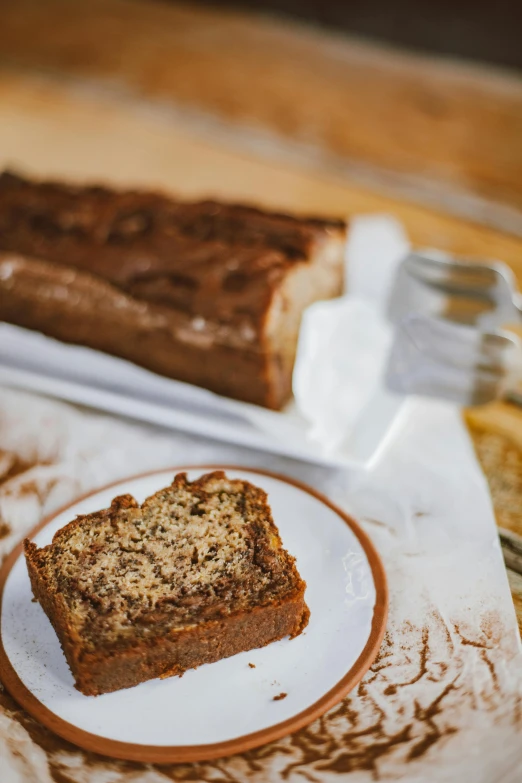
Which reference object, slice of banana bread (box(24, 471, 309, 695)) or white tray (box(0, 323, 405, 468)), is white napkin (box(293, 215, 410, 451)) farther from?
slice of banana bread (box(24, 471, 309, 695))

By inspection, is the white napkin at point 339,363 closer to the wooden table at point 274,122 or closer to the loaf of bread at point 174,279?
the loaf of bread at point 174,279

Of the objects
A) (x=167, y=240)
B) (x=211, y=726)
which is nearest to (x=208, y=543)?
(x=211, y=726)

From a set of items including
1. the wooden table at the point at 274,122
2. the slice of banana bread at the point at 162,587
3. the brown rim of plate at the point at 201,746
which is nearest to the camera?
the brown rim of plate at the point at 201,746

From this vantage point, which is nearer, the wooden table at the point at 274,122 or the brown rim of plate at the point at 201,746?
the brown rim of plate at the point at 201,746

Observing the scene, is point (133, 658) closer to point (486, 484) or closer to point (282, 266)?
point (486, 484)

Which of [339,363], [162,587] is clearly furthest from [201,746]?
[339,363]

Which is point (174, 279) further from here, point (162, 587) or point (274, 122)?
point (274, 122)

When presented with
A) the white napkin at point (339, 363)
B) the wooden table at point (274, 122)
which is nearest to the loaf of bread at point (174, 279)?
the white napkin at point (339, 363)
